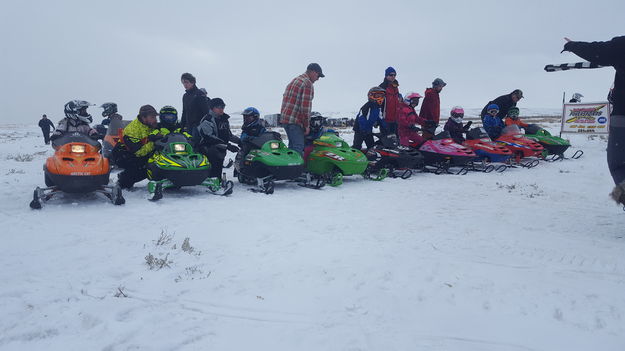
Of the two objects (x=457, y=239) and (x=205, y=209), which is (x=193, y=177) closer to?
(x=205, y=209)

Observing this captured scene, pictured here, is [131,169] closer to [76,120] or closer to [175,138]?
[175,138]

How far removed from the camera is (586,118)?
14500mm

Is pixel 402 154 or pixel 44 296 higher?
pixel 402 154

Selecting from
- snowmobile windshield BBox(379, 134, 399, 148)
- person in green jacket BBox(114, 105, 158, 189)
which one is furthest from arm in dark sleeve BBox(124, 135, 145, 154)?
snowmobile windshield BBox(379, 134, 399, 148)

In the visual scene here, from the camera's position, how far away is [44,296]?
268 centimetres

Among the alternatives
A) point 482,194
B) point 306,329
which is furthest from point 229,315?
point 482,194

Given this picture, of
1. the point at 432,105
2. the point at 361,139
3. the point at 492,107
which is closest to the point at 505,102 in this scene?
the point at 492,107

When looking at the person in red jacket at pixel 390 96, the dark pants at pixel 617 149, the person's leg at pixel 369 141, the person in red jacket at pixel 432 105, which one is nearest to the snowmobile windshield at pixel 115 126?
the person's leg at pixel 369 141

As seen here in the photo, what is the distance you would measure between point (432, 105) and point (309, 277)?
8677 millimetres

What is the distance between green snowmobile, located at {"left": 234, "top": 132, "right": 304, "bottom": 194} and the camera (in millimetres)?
6801

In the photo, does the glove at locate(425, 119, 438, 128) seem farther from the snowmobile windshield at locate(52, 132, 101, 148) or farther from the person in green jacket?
the snowmobile windshield at locate(52, 132, 101, 148)

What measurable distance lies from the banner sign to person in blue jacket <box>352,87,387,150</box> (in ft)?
31.9

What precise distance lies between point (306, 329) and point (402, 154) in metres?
6.91

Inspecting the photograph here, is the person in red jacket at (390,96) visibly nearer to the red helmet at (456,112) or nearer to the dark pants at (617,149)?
the red helmet at (456,112)
